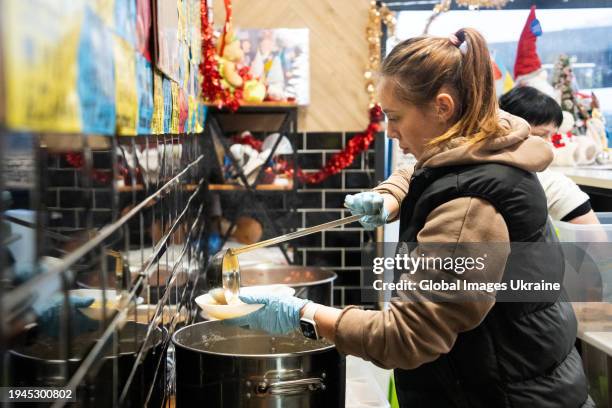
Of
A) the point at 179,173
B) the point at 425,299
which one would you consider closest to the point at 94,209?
the point at 425,299

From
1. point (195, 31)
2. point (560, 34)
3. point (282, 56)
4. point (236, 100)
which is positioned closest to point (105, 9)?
point (195, 31)

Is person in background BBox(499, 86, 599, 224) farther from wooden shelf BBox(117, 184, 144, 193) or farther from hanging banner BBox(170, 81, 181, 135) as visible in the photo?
wooden shelf BBox(117, 184, 144, 193)

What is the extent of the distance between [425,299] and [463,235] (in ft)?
0.50

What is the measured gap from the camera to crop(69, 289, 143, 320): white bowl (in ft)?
3.33

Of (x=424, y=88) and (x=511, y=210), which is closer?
(x=511, y=210)

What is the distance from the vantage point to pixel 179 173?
7.70 feet

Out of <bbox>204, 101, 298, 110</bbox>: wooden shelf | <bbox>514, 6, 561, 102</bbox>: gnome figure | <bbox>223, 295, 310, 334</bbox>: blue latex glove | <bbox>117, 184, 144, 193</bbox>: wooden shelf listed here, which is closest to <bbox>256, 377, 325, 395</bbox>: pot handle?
<bbox>223, 295, 310, 334</bbox>: blue latex glove

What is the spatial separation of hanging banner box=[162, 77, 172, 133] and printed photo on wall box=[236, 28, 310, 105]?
2.47m

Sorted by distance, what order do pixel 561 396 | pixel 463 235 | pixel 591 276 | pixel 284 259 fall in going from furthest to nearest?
pixel 284 259 < pixel 591 276 < pixel 561 396 < pixel 463 235

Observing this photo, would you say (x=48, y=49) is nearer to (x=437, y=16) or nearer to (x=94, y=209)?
(x=94, y=209)

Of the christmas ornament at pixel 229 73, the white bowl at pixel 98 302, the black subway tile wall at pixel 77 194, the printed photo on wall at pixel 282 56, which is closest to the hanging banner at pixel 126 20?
the black subway tile wall at pixel 77 194

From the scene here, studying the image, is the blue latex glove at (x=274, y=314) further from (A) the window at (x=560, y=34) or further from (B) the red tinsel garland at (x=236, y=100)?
(A) the window at (x=560, y=34)

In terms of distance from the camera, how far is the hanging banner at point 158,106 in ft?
5.46

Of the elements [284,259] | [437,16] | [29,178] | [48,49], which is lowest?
[284,259]
